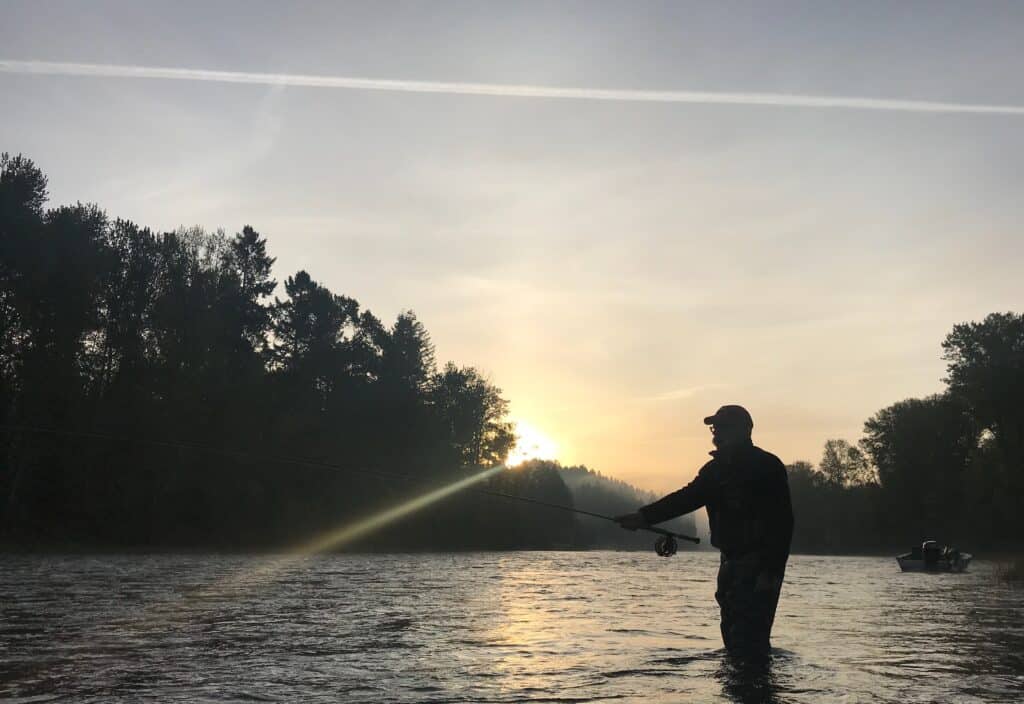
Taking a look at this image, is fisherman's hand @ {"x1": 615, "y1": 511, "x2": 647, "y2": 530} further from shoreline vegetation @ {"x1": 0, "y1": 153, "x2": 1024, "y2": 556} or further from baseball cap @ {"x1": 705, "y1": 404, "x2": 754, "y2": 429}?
shoreline vegetation @ {"x1": 0, "y1": 153, "x2": 1024, "y2": 556}

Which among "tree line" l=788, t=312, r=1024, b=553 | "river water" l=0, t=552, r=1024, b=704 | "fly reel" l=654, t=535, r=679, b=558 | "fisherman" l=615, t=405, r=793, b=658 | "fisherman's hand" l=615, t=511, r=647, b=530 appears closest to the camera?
"river water" l=0, t=552, r=1024, b=704

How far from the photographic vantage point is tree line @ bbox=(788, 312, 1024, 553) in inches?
3430

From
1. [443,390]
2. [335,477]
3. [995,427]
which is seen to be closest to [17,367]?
[335,477]

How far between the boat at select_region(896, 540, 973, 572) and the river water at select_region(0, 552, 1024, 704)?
28719 mm

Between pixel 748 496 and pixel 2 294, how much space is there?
1954 inches

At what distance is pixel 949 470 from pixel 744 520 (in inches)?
4211

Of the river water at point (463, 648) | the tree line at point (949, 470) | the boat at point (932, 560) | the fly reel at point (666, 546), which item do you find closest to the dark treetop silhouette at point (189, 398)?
the river water at point (463, 648)

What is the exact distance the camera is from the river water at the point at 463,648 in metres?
8.09

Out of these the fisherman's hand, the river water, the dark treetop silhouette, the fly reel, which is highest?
the dark treetop silhouette

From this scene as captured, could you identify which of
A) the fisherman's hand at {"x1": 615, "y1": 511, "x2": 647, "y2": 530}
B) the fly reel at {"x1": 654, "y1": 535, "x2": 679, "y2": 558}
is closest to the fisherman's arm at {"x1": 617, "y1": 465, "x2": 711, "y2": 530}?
the fisherman's hand at {"x1": 615, "y1": 511, "x2": 647, "y2": 530}

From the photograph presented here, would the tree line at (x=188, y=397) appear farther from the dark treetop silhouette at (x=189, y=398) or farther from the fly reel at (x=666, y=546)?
the fly reel at (x=666, y=546)

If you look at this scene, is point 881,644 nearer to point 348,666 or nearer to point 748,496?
point 748,496

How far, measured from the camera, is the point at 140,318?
6191 cm

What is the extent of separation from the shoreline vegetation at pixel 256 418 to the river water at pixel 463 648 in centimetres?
814
